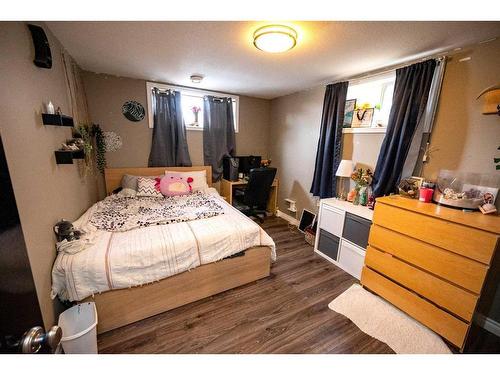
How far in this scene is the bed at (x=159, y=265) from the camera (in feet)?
4.52

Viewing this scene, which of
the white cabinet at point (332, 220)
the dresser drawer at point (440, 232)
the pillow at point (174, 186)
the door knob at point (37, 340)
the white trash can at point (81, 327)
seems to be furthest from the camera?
the pillow at point (174, 186)

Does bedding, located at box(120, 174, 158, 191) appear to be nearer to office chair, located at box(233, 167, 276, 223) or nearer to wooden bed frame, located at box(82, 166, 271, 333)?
office chair, located at box(233, 167, 276, 223)

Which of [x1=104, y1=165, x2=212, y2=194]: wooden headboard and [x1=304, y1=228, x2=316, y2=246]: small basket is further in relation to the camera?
[x1=104, y1=165, x2=212, y2=194]: wooden headboard

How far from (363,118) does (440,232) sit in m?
1.57

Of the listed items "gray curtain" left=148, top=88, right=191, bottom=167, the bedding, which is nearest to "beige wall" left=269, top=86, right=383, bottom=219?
"gray curtain" left=148, top=88, right=191, bottom=167

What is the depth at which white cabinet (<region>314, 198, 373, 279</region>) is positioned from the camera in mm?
2115

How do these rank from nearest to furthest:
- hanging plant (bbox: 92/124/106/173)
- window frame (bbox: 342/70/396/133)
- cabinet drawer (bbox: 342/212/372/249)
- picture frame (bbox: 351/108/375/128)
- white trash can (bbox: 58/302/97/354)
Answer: white trash can (bbox: 58/302/97/354)
cabinet drawer (bbox: 342/212/372/249)
window frame (bbox: 342/70/396/133)
picture frame (bbox: 351/108/375/128)
hanging plant (bbox: 92/124/106/173)

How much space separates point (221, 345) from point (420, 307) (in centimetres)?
153

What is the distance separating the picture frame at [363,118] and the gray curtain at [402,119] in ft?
1.10

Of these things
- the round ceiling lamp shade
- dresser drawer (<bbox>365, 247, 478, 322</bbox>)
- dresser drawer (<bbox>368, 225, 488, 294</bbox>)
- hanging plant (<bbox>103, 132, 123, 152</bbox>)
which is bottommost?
dresser drawer (<bbox>365, 247, 478, 322</bbox>)

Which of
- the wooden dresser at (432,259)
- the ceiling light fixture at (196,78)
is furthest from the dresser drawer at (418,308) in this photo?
the ceiling light fixture at (196,78)

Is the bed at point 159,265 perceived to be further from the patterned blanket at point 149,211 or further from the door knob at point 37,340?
the door knob at point 37,340

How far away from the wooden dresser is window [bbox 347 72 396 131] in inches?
40.4
